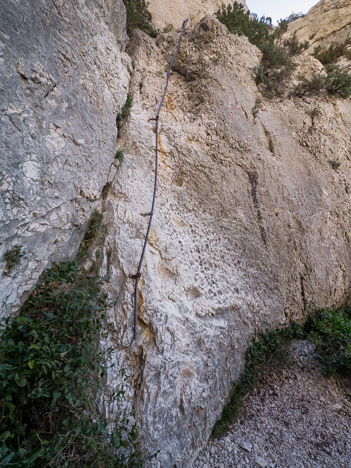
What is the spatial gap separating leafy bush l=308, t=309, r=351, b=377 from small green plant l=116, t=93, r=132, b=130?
16.4 feet

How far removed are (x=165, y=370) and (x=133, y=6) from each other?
744cm

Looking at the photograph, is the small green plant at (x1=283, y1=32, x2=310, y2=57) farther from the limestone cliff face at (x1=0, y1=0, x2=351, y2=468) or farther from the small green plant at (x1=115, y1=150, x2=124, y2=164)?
the small green plant at (x1=115, y1=150, x2=124, y2=164)

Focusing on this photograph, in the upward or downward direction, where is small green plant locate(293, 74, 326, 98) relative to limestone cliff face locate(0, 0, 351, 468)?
upward

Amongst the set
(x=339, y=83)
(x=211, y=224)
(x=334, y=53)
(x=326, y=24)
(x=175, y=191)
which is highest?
(x=326, y=24)

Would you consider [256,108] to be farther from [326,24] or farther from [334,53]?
[326,24]

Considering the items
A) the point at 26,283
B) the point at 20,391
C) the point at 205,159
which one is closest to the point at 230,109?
the point at 205,159

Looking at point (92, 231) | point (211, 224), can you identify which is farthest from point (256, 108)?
point (92, 231)

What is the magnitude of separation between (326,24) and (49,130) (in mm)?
11878

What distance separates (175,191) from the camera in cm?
384

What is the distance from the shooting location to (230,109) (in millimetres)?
4738

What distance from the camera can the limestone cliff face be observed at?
2374mm

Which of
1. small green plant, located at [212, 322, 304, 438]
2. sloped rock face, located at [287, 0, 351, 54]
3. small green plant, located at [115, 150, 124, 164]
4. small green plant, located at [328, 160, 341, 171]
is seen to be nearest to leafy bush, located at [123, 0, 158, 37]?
small green plant, located at [115, 150, 124, 164]

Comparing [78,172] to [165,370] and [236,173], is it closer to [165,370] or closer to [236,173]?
[165,370]

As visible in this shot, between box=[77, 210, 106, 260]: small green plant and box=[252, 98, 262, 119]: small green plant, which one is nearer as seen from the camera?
box=[77, 210, 106, 260]: small green plant
